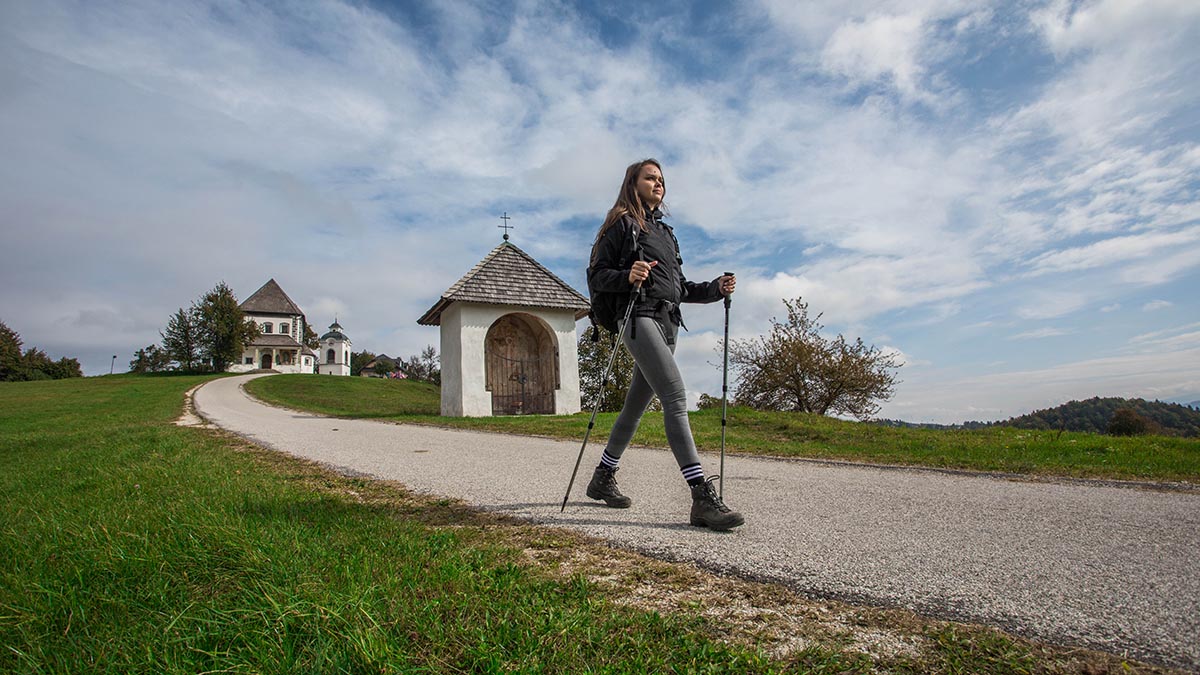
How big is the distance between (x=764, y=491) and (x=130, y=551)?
12.9 ft

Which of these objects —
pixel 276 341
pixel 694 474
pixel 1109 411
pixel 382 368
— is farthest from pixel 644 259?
pixel 382 368

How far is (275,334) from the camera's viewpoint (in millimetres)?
74188

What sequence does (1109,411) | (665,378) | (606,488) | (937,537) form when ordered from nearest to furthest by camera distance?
1. (937,537)
2. (665,378)
3. (606,488)
4. (1109,411)

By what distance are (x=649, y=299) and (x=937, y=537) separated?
2.11m

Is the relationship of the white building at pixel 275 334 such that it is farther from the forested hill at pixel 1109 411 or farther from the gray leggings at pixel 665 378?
the gray leggings at pixel 665 378

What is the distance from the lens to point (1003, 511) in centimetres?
392

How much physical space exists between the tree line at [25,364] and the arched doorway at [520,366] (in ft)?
197

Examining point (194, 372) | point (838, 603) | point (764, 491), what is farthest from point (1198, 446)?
point (194, 372)

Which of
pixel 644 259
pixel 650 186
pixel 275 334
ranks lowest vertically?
pixel 644 259

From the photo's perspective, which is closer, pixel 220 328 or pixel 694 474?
pixel 694 474

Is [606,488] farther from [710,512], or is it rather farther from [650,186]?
[650,186]

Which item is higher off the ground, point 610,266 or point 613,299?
point 610,266

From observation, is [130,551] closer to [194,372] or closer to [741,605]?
[741,605]

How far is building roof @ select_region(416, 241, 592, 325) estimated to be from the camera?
17.7 metres
